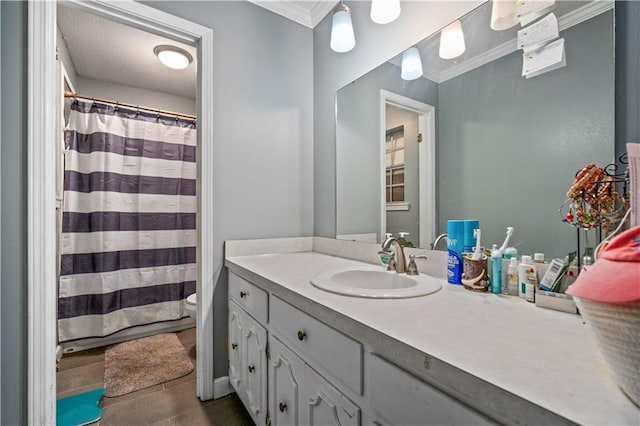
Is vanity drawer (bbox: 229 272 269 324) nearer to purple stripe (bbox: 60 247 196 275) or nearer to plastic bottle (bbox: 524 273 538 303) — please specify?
plastic bottle (bbox: 524 273 538 303)

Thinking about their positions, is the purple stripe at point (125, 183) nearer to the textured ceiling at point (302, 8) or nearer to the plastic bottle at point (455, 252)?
the textured ceiling at point (302, 8)

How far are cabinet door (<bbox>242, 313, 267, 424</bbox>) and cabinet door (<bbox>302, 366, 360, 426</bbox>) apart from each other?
34 cm

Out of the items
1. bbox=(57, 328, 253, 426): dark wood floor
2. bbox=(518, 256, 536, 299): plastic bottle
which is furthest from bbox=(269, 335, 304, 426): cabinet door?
bbox=(518, 256, 536, 299): plastic bottle

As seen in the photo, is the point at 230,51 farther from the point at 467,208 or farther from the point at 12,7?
the point at 467,208

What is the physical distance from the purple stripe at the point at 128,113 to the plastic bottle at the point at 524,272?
2823 mm

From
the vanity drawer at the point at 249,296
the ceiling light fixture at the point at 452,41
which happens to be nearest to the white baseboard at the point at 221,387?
the vanity drawer at the point at 249,296

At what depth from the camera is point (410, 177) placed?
134cm

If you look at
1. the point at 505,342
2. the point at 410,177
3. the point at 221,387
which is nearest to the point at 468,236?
the point at 410,177

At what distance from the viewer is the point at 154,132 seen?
258 cm

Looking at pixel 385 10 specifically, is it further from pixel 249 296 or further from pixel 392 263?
pixel 249 296

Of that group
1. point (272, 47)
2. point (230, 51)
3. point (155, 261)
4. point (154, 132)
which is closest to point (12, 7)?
point (230, 51)

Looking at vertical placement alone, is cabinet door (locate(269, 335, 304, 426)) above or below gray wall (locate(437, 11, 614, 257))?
below

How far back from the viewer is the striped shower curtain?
2230mm

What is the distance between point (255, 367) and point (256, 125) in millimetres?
1337
